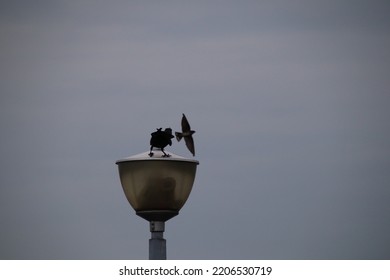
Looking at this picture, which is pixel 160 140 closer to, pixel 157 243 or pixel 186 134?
pixel 186 134

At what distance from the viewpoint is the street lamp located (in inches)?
318

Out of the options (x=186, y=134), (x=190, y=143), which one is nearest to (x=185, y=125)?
(x=186, y=134)

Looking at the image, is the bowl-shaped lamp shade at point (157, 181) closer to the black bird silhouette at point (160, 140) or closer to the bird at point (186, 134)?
the black bird silhouette at point (160, 140)

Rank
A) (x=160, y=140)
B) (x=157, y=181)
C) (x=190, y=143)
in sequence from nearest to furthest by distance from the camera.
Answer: (x=157, y=181)
(x=160, y=140)
(x=190, y=143)

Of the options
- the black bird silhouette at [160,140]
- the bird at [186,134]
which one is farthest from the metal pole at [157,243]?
the bird at [186,134]

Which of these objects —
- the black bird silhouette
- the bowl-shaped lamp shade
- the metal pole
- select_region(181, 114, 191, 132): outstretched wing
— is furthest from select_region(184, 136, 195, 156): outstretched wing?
the metal pole

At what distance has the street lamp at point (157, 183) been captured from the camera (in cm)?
808

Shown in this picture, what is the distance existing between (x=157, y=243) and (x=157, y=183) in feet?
2.77

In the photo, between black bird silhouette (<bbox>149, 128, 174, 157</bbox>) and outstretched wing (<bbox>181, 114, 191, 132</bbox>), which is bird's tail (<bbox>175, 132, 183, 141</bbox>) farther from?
black bird silhouette (<bbox>149, 128, 174, 157</bbox>)

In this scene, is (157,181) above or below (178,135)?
below

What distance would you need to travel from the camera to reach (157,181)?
8.07m

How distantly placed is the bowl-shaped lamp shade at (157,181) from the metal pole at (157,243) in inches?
12.0
